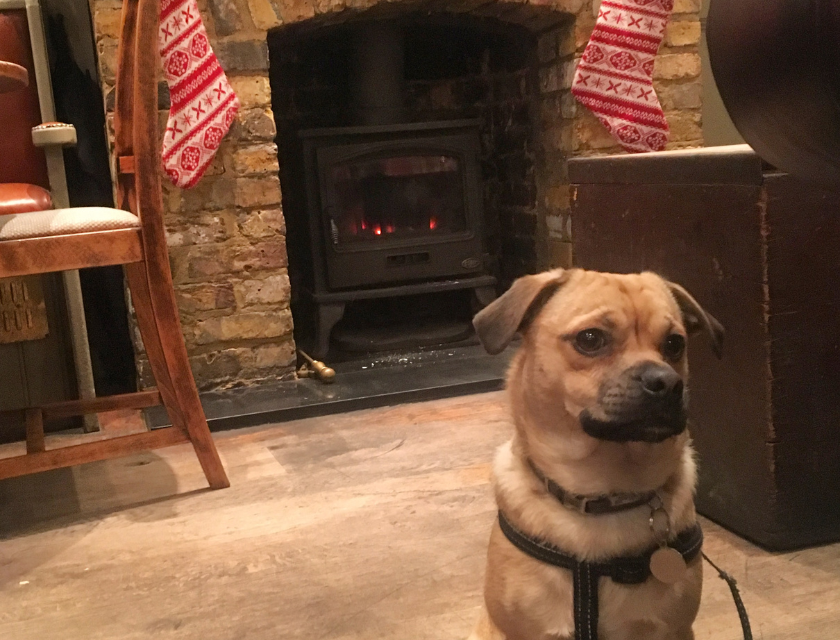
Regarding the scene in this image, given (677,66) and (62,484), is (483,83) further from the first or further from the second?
(62,484)

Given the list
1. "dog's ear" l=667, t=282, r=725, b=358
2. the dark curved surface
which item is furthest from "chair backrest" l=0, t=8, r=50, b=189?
the dark curved surface

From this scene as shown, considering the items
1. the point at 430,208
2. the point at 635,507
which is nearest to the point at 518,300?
the point at 635,507

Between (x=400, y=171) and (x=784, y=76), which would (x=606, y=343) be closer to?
(x=784, y=76)

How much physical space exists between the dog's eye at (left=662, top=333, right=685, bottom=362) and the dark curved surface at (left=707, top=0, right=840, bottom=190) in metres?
0.45

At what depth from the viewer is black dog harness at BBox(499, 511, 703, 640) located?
0.95 metres

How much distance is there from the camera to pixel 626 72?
2.69 meters

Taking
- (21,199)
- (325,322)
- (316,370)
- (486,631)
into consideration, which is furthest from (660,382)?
(325,322)

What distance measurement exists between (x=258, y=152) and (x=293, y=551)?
1351mm

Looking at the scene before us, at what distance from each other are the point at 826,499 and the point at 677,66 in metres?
1.76

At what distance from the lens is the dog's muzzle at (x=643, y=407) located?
0.98 meters

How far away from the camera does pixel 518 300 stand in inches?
43.2

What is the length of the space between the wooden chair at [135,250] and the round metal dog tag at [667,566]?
1.18m

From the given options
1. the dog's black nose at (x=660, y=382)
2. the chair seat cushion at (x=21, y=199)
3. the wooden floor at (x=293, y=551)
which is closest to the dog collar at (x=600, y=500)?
the dog's black nose at (x=660, y=382)

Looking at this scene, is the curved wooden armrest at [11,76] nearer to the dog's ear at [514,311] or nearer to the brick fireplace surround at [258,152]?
the brick fireplace surround at [258,152]
